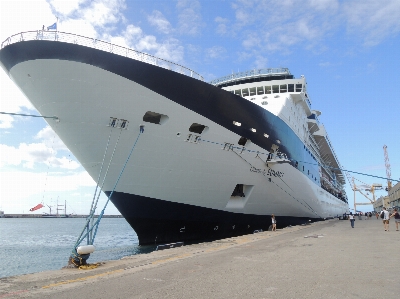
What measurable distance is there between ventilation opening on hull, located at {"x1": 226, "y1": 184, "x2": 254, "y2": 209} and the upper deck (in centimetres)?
1131

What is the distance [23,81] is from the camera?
37.6 feet

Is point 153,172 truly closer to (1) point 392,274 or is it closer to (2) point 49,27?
(2) point 49,27

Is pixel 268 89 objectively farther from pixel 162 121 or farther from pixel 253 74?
pixel 162 121

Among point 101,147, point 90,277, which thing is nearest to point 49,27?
point 101,147

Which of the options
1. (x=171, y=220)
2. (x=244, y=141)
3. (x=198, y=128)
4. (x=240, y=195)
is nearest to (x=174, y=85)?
(x=198, y=128)

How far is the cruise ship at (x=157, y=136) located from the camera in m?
10.7

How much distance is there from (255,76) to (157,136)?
1451 centimetres

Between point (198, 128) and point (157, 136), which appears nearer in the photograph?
point (157, 136)

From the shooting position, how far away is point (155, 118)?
1238 cm

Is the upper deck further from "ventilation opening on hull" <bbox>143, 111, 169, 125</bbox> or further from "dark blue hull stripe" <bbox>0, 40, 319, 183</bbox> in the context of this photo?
"ventilation opening on hull" <bbox>143, 111, 169, 125</bbox>

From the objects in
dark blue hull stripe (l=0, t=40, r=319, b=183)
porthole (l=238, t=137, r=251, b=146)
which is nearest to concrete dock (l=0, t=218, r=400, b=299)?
dark blue hull stripe (l=0, t=40, r=319, b=183)

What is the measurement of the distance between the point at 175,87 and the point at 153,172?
3.47m

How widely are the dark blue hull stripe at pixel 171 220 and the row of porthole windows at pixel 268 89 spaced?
1026 centimetres

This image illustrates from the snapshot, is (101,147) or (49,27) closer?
(49,27)
